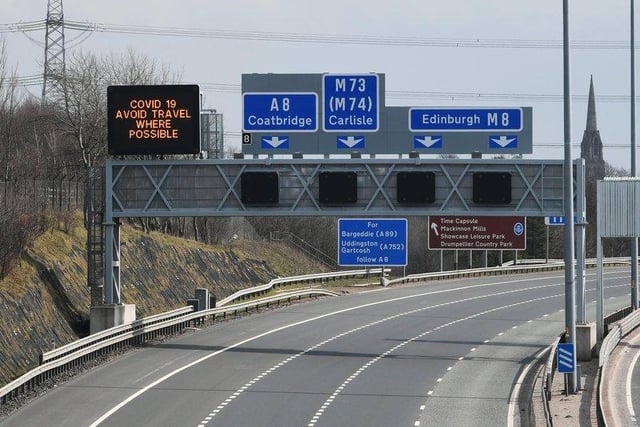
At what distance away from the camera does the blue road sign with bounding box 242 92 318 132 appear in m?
40.7

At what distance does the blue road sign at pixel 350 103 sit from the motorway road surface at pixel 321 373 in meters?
7.49

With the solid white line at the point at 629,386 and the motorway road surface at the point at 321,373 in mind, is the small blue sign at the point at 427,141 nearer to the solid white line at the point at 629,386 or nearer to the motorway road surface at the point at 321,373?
the motorway road surface at the point at 321,373

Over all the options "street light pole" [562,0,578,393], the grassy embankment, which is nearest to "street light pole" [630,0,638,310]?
the grassy embankment

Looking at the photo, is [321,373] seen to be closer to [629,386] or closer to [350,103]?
[629,386]

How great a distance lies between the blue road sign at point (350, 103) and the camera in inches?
1603

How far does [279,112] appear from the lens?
40875 mm

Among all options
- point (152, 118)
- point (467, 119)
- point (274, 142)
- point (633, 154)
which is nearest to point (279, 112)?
point (274, 142)

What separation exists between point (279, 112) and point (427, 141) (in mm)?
5106

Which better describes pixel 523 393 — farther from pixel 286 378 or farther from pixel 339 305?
pixel 339 305

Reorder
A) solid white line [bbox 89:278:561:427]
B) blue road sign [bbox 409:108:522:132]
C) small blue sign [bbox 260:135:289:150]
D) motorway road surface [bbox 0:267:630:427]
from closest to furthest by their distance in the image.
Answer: motorway road surface [bbox 0:267:630:427] < solid white line [bbox 89:278:561:427] < blue road sign [bbox 409:108:522:132] < small blue sign [bbox 260:135:289:150]

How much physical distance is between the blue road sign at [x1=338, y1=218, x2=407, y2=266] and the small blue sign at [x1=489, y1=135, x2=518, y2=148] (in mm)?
19609

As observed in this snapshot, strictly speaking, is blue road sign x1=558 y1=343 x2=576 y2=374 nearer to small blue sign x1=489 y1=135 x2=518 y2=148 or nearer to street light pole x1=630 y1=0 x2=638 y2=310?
small blue sign x1=489 y1=135 x2=518 y2=148

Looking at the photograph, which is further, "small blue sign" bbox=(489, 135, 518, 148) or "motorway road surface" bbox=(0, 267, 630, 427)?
"small blue sign" bbox=(489, 135, 518, 148)

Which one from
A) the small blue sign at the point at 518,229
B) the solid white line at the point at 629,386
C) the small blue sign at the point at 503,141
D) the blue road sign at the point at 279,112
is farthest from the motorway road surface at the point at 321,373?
the small blue sign at the point at 518,229
